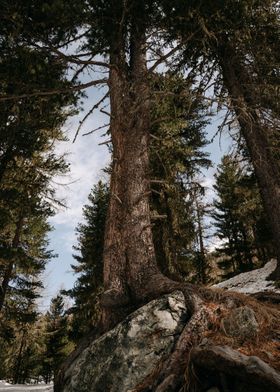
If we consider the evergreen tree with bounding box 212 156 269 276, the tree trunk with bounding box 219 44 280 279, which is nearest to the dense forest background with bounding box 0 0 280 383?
the tree trunk with bounding box 219 44 280 279

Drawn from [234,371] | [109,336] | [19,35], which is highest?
[19,35]

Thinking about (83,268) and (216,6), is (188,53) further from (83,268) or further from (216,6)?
(83,268)

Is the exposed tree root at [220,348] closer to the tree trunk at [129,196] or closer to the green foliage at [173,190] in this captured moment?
the tree trunk at [129,196]

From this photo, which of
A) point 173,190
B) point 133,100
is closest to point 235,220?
point 173,190

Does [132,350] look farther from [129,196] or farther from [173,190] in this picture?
[173,190]

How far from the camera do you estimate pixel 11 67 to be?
6.62 metres

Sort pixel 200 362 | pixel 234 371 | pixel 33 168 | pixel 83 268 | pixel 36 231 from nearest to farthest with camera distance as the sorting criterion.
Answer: pixel 234 371 → pixel 200 362 → pixel 33 168 → pixel 36 231 → pixel 83 268

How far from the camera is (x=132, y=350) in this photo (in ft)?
13.6

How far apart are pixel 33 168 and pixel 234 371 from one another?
1203 cm

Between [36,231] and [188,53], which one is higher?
[188,53]

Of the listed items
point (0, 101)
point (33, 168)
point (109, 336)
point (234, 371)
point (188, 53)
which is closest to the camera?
point (234, 371)

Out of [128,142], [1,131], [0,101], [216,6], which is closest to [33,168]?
[1,131]

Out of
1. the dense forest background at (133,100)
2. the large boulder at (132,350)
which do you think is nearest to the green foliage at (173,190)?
the dense forest background at (133,100)

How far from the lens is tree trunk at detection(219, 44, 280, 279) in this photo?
32.3 feet
